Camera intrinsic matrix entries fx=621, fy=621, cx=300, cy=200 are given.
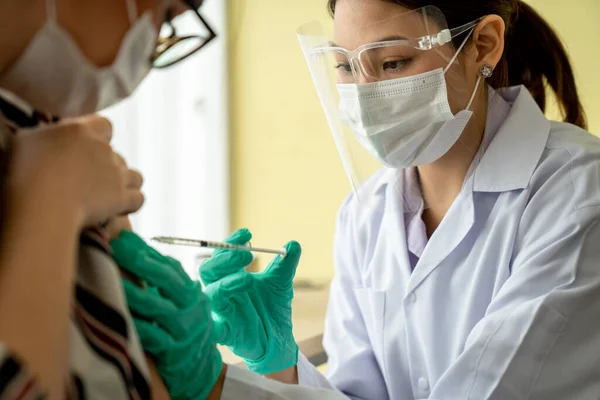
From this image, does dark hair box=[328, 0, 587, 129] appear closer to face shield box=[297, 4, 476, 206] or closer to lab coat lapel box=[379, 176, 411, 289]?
face shield box=[297, 4, 476, 206]

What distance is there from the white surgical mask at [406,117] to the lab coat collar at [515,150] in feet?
0.26

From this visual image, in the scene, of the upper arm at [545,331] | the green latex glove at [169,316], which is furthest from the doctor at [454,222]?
the green latex glove at [169,316]

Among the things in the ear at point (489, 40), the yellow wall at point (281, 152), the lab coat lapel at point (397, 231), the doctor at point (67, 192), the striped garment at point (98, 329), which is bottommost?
the yellow wall at point (281, 152)

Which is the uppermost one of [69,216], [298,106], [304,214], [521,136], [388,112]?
[69,216]

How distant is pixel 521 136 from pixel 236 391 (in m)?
0.74

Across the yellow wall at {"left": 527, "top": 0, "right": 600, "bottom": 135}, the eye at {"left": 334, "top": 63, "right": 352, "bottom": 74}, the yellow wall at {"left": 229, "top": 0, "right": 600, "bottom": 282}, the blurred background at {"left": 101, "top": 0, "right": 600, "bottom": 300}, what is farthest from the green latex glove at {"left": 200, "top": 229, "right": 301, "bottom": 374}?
the yellow wall at {"left": 527, "top": 0, "right": 600, "bottom": 135}

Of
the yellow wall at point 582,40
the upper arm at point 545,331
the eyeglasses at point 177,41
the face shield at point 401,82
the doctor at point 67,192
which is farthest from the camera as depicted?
the yellow wall at point 582,40

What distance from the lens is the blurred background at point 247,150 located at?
2.17 meters

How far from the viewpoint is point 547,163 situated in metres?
1.11

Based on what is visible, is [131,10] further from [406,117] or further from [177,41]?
[406,117]

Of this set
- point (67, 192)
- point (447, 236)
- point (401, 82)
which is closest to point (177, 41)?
point (67, 192)

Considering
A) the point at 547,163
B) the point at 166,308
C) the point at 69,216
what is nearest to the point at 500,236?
→ the point at 547,163

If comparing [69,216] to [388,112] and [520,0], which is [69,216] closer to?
[388,112]

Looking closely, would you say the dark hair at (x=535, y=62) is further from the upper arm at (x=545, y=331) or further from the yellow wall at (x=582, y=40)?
the yellow wall at (x=582, y=40)
